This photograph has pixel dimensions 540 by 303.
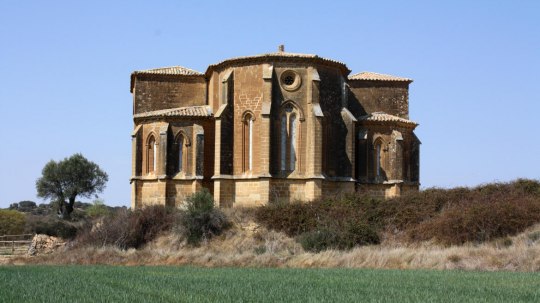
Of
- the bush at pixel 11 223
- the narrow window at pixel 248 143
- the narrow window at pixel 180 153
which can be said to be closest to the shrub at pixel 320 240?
the narrow window at pixel 248 143

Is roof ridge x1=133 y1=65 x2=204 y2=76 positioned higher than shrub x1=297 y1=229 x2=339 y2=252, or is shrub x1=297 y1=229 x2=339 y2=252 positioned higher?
roof ridge x1=133 y1=65 x2=204 y2=76

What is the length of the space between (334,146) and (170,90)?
9.83 m

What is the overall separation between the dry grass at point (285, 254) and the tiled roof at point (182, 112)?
5.83 m

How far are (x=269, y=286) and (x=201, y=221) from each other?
17477 millimetres

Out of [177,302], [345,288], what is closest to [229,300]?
[177,302]

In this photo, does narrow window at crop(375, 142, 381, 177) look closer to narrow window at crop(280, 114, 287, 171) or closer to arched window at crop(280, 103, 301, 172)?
arched window at crop(280, 103, 301, 172)

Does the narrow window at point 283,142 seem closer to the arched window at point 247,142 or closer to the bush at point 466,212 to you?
the arched window at point 247,142

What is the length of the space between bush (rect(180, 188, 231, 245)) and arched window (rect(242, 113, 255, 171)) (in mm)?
3044

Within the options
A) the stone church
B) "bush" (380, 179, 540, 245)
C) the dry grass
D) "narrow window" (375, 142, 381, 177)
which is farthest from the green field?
"narrow window" (375, 142, 381, 177)

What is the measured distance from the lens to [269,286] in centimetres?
1817

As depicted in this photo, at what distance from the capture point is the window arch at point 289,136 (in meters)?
37.8

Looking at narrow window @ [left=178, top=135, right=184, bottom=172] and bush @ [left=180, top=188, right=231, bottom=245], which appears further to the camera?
narrow window @ [left=178, top=135, right=184, bottom=172]

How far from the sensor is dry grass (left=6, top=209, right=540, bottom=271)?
2552cm

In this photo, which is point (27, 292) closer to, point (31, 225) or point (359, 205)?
point (359, 205)
